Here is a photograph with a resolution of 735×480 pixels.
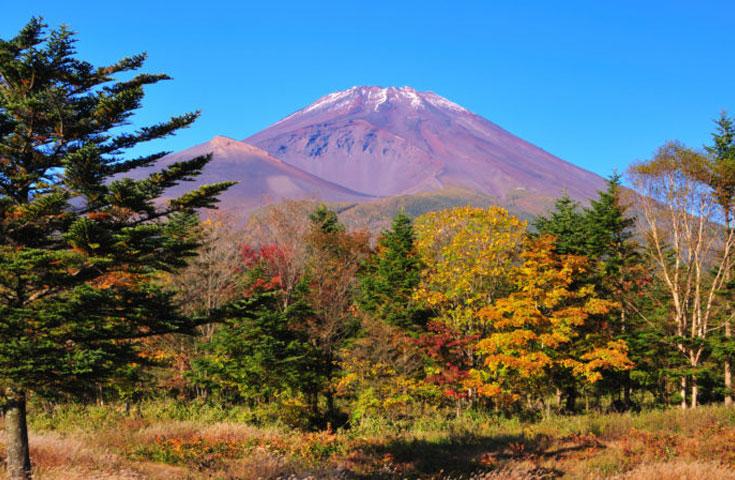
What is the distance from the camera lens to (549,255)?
23719 mm

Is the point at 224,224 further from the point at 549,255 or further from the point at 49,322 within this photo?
the point at 49,322

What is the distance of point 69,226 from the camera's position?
8.32 metres

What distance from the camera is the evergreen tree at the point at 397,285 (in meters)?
26.9

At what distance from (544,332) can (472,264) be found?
4.32 metres

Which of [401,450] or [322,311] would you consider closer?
[401,450]

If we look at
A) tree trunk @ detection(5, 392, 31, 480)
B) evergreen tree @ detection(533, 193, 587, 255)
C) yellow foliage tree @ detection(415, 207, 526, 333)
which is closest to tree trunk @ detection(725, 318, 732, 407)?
evergreen tree @ detection(533, 193, 587, 255)

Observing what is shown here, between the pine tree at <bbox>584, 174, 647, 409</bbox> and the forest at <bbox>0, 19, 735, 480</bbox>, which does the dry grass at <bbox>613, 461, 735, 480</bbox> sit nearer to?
the forest at <bbox>0, 19, 735, 480</bbox>

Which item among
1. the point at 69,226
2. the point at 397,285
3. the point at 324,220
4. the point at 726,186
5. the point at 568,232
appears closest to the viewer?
the point at 69,226

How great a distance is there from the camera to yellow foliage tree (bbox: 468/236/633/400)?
2120cm

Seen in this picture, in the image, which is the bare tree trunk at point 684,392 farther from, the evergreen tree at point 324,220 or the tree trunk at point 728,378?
the evergreen tree at point 324,220

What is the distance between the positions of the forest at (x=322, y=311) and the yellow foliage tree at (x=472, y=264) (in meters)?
0.10

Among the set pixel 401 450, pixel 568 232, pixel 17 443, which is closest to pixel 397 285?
pixel 568 232

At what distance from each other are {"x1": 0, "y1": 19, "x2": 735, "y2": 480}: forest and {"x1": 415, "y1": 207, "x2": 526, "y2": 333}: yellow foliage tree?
10cm

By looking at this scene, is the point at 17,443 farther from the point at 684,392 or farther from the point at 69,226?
the point at 684,392
